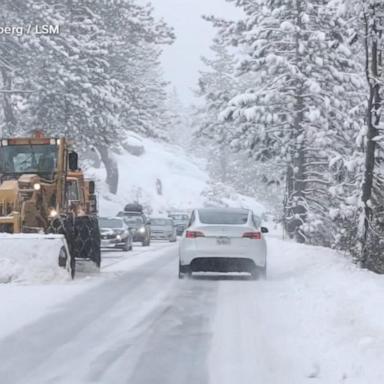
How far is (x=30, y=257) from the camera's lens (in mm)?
14773

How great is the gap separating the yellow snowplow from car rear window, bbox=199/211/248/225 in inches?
100

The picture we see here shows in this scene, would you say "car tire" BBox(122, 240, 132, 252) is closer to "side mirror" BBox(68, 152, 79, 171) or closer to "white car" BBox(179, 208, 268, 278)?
"white car" BBox(179, 208, 268, 278)

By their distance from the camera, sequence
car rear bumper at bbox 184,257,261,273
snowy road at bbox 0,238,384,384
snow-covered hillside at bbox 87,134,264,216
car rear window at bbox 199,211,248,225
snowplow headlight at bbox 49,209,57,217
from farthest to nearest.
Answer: snow-covered hillside at bbox 87,134,264,216 < car rear window at bbox 199,211,248,225 < car rear bumper at bbox 184,257,261,273 < snowplow headlight at bbox 49,209,57,217 < snowy road at bbox 0,238,384,384

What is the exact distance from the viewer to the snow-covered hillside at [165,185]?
78.3m

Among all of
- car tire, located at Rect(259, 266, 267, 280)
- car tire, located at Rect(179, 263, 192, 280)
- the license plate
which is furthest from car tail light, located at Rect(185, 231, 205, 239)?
car tire, located at Rect(259, 266, 267, 280)

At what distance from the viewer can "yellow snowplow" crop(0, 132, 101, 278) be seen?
1631 centimetres

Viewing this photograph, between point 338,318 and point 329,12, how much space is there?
68.9 feet

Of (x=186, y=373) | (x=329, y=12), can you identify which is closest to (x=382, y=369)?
(x=186, y=373)

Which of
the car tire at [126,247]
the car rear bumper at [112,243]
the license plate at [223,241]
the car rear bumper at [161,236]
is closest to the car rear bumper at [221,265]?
the license plate at [223,241]

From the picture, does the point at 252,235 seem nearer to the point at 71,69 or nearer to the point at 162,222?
the point at 71,69

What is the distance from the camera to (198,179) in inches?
3834

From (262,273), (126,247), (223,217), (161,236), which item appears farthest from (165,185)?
(262,273)

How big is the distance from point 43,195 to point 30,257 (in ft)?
8.05

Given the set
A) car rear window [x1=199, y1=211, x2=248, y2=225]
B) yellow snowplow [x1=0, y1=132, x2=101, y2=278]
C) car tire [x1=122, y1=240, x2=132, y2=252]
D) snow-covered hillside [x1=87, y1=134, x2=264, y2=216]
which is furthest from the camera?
snow-covered hillside [x1=87, y1=134, x2=264, y2=216]
